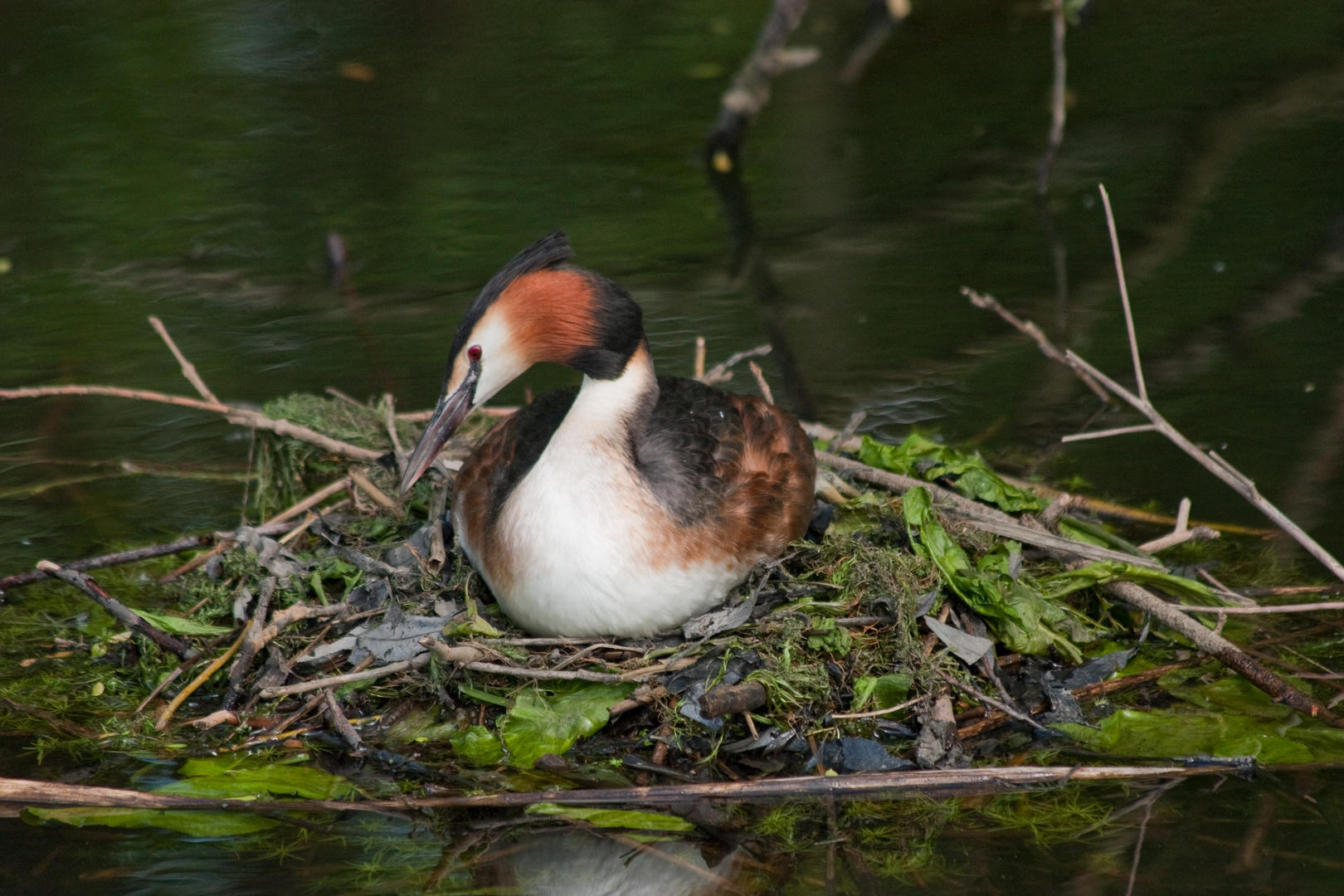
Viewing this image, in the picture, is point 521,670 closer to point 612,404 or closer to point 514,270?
point 612,404

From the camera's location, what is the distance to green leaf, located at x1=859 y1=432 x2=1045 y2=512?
5.63 m

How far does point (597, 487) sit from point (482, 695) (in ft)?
2.57

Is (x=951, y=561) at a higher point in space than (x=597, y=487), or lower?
lower

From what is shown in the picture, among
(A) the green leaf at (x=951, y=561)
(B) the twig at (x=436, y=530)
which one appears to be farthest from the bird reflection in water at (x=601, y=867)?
(B) the twig at (x=436, y=530)

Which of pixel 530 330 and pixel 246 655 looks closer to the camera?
pixel 530 330

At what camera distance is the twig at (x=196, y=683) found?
4.92m

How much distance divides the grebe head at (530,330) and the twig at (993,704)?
1.52 meters

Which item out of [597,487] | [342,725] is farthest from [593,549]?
[342,725]

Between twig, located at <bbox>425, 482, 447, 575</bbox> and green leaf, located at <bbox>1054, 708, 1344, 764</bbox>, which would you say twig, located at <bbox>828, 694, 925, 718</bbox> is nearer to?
green leaf, located at <bbox>1054, 708, 1344, 764</bbox>

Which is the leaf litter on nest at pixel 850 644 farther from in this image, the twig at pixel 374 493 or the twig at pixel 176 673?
the twig at pixel 374 493

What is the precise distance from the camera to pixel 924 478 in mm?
5844

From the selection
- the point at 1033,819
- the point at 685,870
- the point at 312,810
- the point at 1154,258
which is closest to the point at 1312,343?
the point at 1154,258

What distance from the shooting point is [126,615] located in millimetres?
5133

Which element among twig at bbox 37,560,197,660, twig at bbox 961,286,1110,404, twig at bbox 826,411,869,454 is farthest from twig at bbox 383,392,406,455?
twig at bbox 961,286,1110,404
